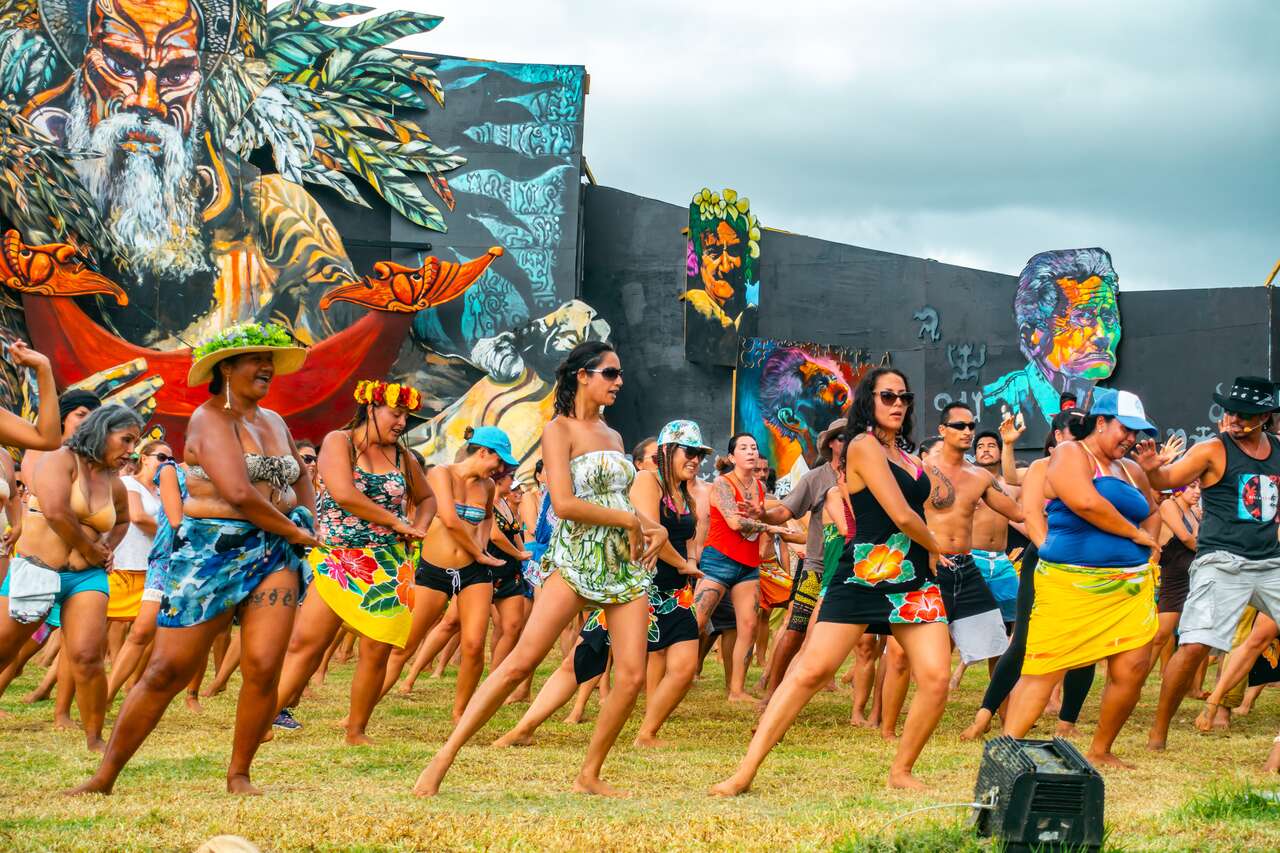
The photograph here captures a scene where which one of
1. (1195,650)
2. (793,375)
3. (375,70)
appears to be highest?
(375,70)

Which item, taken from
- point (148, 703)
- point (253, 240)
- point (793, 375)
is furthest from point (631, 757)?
point (253, 240)

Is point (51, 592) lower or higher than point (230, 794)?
higher

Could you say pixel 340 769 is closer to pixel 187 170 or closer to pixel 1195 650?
pixel 1195 650

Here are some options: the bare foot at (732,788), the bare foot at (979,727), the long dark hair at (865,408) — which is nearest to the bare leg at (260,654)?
the bare foot at (732,788)

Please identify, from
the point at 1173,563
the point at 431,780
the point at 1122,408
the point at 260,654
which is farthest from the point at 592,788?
the point at 1173,563

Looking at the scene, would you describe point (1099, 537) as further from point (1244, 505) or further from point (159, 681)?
point (159, 681)

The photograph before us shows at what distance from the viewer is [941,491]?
318 inches

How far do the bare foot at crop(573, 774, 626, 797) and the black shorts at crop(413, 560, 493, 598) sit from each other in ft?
9.13

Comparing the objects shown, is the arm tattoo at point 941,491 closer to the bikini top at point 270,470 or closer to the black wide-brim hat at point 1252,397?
the black wide-brim hat at point 1252,397

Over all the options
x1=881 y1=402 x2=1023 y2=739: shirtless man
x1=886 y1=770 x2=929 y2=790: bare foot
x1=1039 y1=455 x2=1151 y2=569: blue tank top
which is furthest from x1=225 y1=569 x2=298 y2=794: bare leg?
x1=881 y1=402 x2=1023 y2=739: shirtless man

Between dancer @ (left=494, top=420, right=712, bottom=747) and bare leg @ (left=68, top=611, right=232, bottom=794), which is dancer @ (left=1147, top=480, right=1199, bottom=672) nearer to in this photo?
dancer @ (left=494, top=420, right=712, bottom=747)

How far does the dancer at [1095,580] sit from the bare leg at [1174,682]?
1017 mm

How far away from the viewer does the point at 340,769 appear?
22.0 feet

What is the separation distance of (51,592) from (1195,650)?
635 cm
